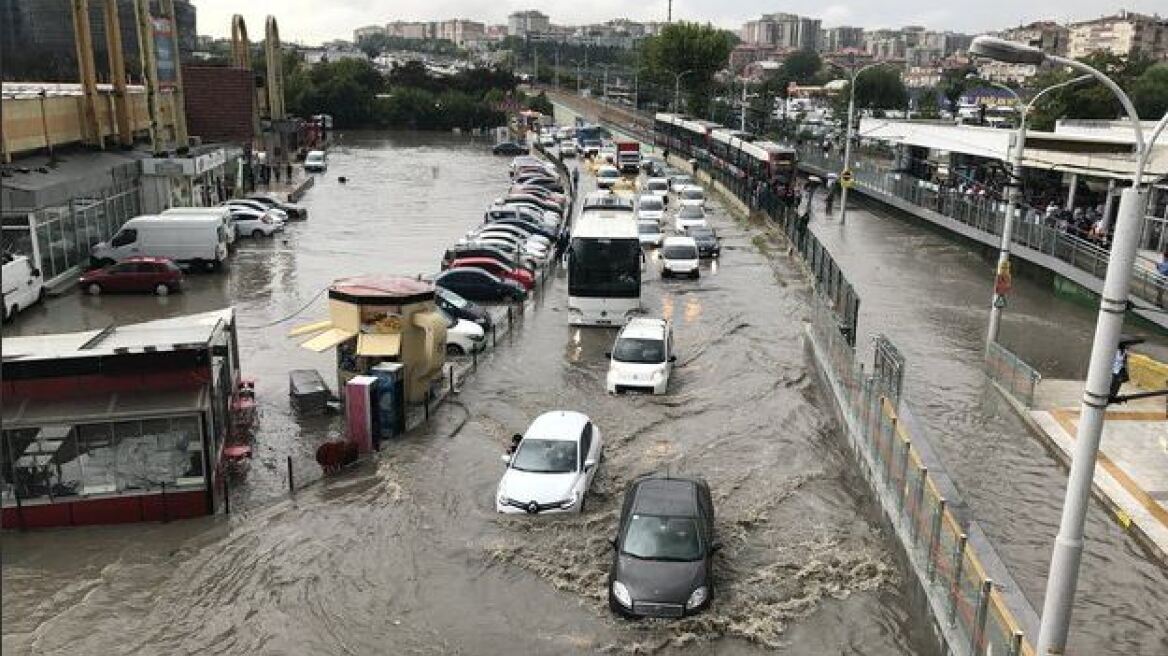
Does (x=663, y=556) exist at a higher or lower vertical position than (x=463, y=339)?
higher

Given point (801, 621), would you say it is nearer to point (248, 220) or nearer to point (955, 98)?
point (248, 220)

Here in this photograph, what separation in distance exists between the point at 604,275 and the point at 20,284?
1699 cm

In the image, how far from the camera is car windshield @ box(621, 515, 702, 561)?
12.3m

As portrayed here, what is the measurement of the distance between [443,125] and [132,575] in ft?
404

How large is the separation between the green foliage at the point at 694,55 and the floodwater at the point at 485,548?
99.1m

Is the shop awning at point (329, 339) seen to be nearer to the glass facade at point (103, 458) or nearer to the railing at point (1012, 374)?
the glass facade at point (103, 458)

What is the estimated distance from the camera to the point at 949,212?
133ft

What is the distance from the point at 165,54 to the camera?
42969 mm

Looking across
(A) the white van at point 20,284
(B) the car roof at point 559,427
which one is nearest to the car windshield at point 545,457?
(B) the car roof at point 559,427

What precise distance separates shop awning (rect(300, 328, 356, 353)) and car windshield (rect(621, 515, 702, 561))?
8.84 metres

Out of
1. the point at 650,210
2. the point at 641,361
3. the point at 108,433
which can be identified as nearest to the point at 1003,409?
the point at 641,361

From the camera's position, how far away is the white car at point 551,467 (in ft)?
48.9

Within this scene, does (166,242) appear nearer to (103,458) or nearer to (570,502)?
(103,458)

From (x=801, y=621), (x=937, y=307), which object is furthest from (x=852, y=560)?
(x=937, y=307)
